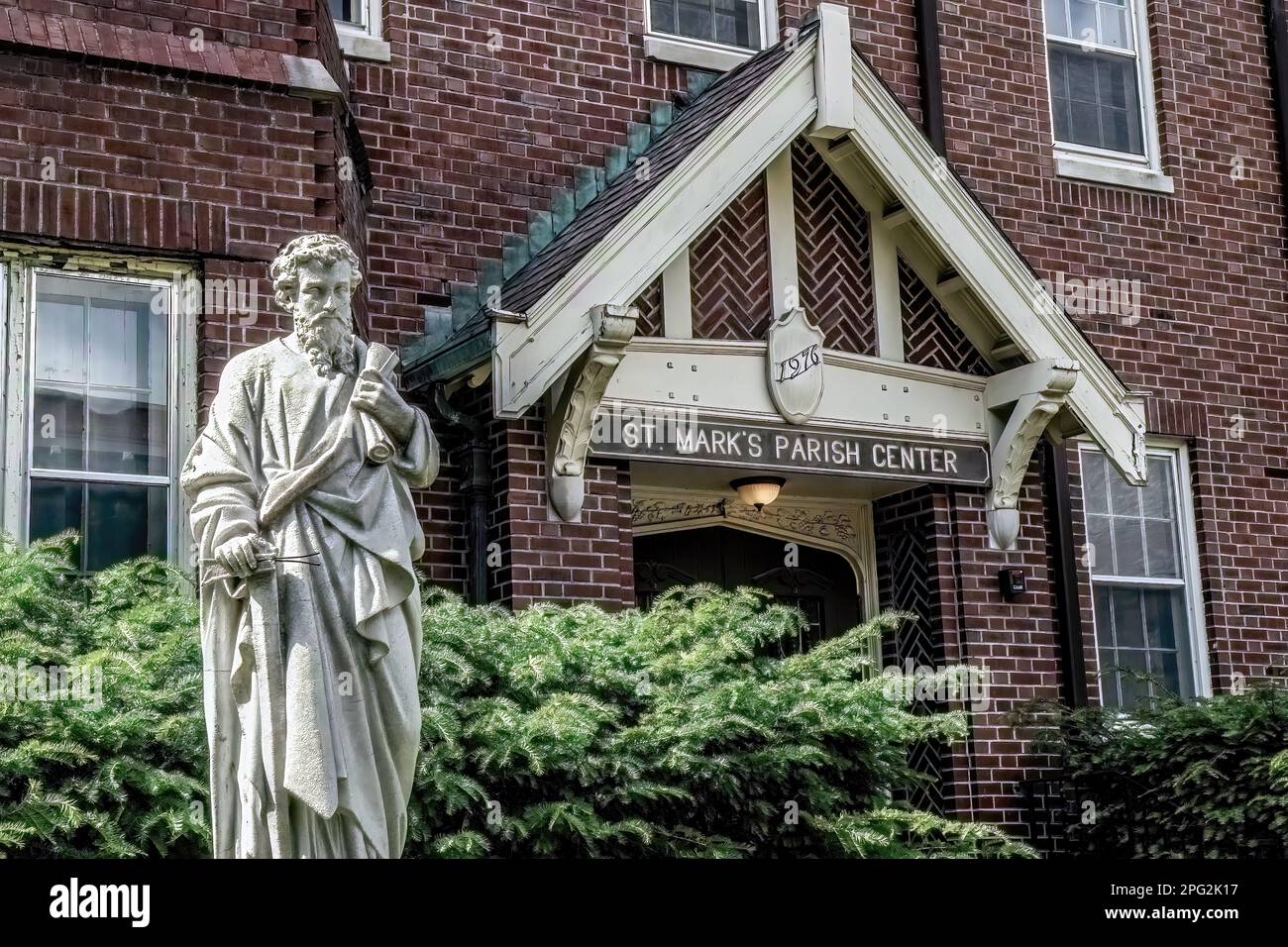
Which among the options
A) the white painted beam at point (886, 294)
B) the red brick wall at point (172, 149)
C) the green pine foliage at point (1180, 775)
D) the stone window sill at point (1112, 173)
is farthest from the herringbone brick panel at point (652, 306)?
the stone window sill at point (1112, 173)

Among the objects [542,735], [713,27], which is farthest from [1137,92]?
[542,735]

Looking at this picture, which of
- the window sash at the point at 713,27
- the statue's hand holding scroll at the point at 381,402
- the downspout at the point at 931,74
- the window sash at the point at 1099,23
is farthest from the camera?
the window sash at the point at 1099,23

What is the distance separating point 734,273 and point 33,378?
4067 mm

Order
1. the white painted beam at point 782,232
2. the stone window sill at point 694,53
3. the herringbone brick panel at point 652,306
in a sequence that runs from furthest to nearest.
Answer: the stone window sill at point 694,53 < the white painted beam at point 782,232 < the herringbone brick panel at point 652,306

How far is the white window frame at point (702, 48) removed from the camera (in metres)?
12.0

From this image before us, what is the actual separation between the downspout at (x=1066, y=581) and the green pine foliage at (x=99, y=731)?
6330mm

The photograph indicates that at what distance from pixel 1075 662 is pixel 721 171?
4.30 meters

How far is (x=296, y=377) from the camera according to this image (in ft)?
18.2

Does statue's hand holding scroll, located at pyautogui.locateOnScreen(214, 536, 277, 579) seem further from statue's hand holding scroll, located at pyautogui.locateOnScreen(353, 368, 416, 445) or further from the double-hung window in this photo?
the double-hung window

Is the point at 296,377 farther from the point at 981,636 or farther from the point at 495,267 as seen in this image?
the point at 981,636

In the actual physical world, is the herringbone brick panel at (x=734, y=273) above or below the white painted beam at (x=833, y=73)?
below

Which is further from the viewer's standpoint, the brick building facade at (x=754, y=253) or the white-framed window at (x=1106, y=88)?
the white-framed window at (x=1106, y=88)

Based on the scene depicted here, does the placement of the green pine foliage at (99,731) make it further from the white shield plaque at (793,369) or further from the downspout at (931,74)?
the downspout at (931,74)

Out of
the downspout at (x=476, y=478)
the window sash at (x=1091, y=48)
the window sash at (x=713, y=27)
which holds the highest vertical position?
the window sash at (x=1091, y=48)
